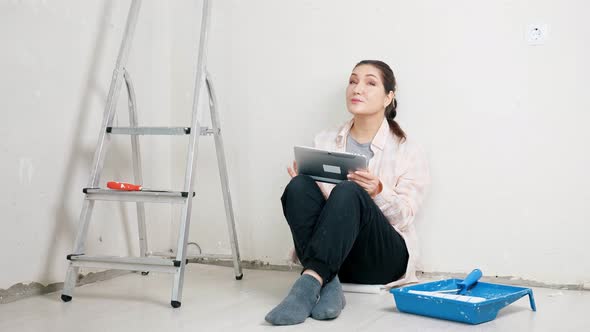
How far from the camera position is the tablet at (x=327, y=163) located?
2115mm

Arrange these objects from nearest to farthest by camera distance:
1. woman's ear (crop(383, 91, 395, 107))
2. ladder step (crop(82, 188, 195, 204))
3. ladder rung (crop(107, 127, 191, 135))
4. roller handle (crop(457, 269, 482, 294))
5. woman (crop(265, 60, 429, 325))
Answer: woman (crop(265, 60, 429, 325)) → roller handle (crop(457, 269, 482, 294)) → ladder step (crop(82, 188, 195, 204)) → ladder rung (crop(107, 127, 191, 135)) → woman's ear (crop(383, 91, 395, 107))

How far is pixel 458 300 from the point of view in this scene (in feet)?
6.09

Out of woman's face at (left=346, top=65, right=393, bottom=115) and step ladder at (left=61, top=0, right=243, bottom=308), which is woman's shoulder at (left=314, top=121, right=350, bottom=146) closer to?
woman's face at (left=346, top=65, right=393, bottom=115)

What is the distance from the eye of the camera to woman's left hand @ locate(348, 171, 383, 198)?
2146 millimetres

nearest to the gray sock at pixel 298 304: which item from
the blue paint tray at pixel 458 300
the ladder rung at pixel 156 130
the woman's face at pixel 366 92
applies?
the blue paint tray at pixel 458 300

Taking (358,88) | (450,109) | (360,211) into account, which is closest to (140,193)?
(360,211)

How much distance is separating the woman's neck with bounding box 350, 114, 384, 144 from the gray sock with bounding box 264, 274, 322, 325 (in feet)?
2.66

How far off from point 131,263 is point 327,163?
2.42 feet

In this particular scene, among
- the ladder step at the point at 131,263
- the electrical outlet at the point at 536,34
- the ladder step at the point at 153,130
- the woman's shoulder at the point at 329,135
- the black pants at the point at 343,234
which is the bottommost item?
the ladder step at the point at 131,263

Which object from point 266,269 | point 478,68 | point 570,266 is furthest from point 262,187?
point 570,266

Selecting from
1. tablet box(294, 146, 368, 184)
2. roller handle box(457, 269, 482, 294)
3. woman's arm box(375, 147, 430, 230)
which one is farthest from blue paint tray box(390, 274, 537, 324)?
tablet box(294, 146, 368, 184)

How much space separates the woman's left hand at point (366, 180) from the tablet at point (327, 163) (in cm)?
2

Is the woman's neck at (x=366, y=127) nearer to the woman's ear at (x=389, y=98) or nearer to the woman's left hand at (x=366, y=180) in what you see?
the woman's ear at (x=389, y=98)

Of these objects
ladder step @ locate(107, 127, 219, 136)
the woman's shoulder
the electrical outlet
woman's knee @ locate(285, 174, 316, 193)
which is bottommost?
woman's knee @ locate(285, 174, 316, 193)
